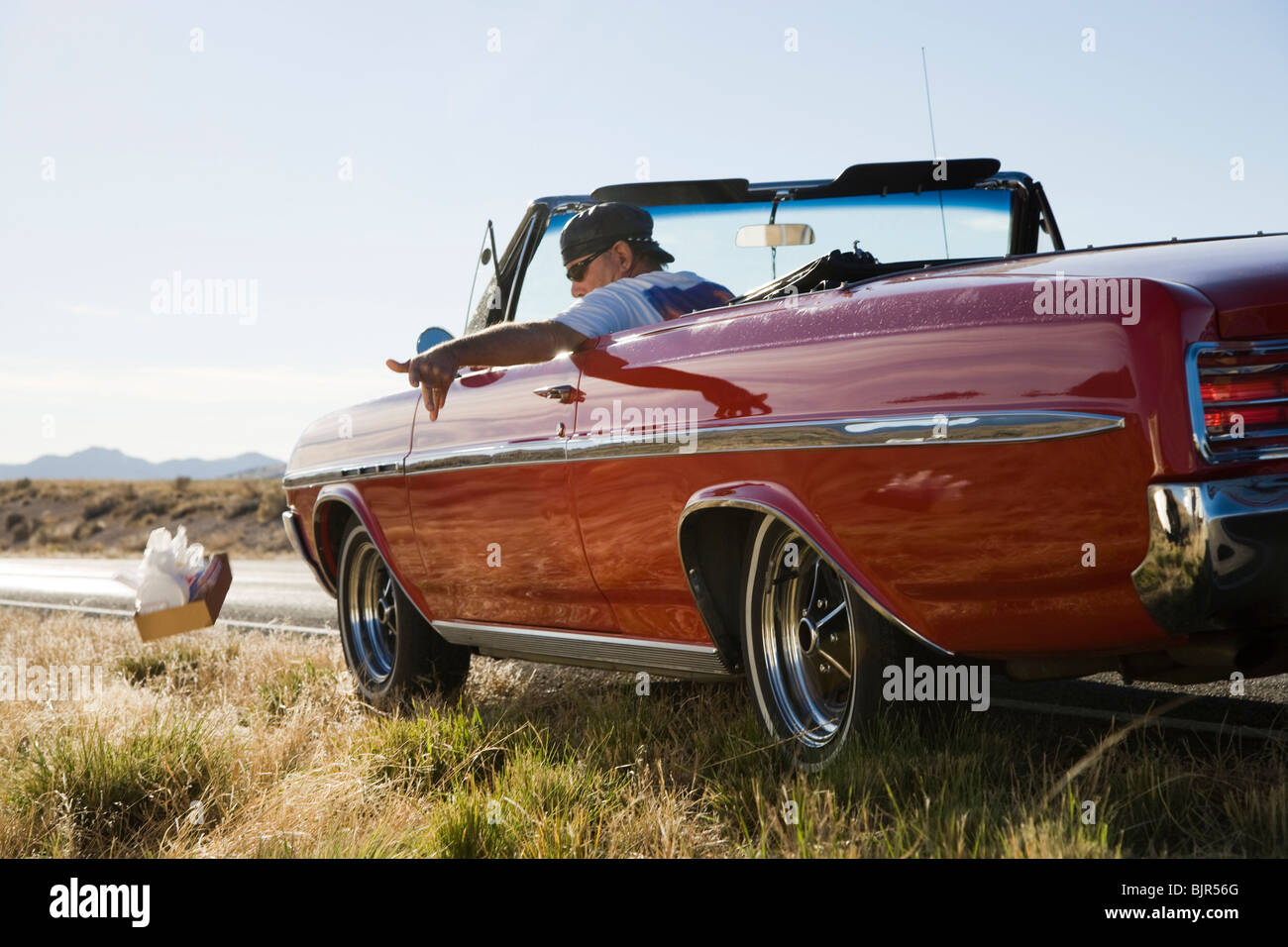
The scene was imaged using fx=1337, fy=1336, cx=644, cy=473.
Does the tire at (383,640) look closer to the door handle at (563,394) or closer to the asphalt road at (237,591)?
the door handle at (563,394)

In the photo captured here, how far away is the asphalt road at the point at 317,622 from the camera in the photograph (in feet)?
13.9

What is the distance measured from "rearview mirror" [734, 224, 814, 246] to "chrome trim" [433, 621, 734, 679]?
153 centimetres

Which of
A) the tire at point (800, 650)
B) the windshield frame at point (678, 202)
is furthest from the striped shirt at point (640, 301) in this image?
the tire at point (800, 650)

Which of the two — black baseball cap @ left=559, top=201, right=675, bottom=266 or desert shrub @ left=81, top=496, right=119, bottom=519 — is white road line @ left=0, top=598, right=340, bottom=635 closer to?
black baseball cap @ left=559, top=201, right=675, bottom=266

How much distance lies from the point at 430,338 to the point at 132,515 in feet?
121

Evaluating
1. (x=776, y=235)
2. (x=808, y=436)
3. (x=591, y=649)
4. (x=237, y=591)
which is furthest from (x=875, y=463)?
(x=237, y=591)

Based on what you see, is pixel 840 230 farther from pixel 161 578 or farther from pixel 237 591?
pixel 237 591

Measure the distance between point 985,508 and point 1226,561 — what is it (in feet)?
1.56

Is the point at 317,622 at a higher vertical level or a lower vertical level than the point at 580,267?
lower

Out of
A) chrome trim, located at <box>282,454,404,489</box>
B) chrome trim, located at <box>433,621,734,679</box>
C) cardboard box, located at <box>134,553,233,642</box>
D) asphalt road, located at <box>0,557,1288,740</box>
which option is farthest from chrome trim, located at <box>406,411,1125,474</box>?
asphalt road, located at <box>0,557,1288,740</box>

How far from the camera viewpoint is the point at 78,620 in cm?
933

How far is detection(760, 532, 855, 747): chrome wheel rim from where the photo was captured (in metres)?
3.37

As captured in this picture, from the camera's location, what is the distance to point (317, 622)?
380 inches
